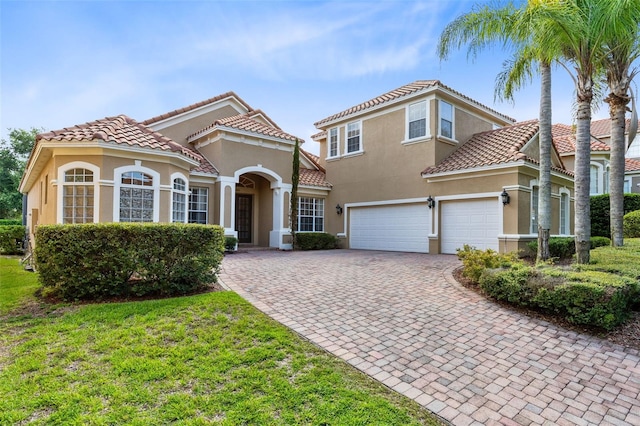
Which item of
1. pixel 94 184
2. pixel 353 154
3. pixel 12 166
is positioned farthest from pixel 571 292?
pixel 12 166

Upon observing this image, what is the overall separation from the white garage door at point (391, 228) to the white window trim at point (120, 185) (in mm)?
9802

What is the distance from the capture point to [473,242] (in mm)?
13656

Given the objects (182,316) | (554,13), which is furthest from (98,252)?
(554,13)

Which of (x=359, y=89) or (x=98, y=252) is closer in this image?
(x=98, y=252)

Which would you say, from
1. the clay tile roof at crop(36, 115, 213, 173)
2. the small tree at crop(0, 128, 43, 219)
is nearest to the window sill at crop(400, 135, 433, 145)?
the clay tile roof at crop(36, 115, 213, 173)

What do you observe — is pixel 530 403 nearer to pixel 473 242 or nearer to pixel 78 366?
pixel 78 366

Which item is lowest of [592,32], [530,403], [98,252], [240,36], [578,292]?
[530,403]

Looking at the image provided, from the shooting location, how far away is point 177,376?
12.6ft

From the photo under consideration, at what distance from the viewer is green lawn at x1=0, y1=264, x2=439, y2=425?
3.20 m

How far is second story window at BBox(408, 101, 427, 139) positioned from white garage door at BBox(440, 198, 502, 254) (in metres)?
3.37

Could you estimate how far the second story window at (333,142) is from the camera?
19.2 meters

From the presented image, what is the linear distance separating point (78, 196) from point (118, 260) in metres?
5.78

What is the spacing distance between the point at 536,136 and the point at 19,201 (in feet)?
146

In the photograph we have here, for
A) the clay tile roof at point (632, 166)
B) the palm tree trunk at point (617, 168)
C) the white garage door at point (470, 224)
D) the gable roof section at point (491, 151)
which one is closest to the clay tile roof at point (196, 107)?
the gable roof section at point (491, 151)
